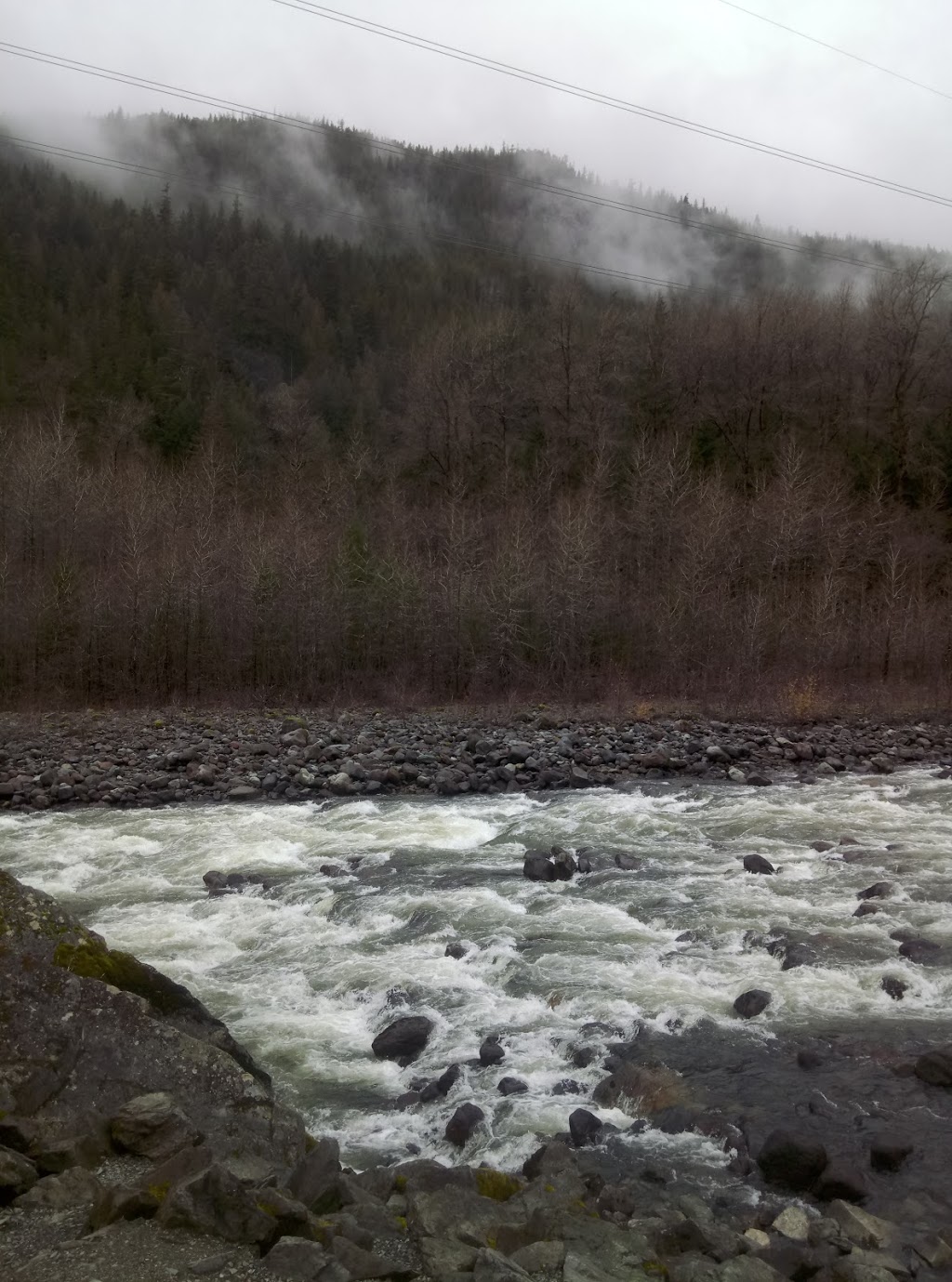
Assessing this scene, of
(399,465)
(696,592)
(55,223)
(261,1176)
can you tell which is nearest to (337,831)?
(261,1176)

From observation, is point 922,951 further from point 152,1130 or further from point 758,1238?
point 152,1130

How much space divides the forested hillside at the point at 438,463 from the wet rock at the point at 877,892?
20.8m

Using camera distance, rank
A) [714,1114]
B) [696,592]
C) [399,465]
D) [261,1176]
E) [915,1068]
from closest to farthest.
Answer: [261,1176]
[714,1114]
[915,1068]
[696,592]
[399,465]

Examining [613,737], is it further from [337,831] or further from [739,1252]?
[739,1252]

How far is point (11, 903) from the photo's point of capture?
20.1ft

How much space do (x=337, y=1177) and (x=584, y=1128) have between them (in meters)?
2.45

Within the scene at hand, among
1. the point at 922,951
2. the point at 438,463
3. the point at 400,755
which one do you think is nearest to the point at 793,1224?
the point at 922,951

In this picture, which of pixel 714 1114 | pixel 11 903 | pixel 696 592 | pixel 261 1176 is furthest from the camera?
pixel 696 592

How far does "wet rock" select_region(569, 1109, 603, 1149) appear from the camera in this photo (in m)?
6.85

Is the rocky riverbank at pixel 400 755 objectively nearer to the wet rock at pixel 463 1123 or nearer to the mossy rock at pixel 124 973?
the mossy rock at pixel 124 973

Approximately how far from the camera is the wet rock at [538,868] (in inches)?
500

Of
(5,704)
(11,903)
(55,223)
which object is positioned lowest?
(5,704)

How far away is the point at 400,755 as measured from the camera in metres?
20.5

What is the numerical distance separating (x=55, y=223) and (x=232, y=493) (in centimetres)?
5402
